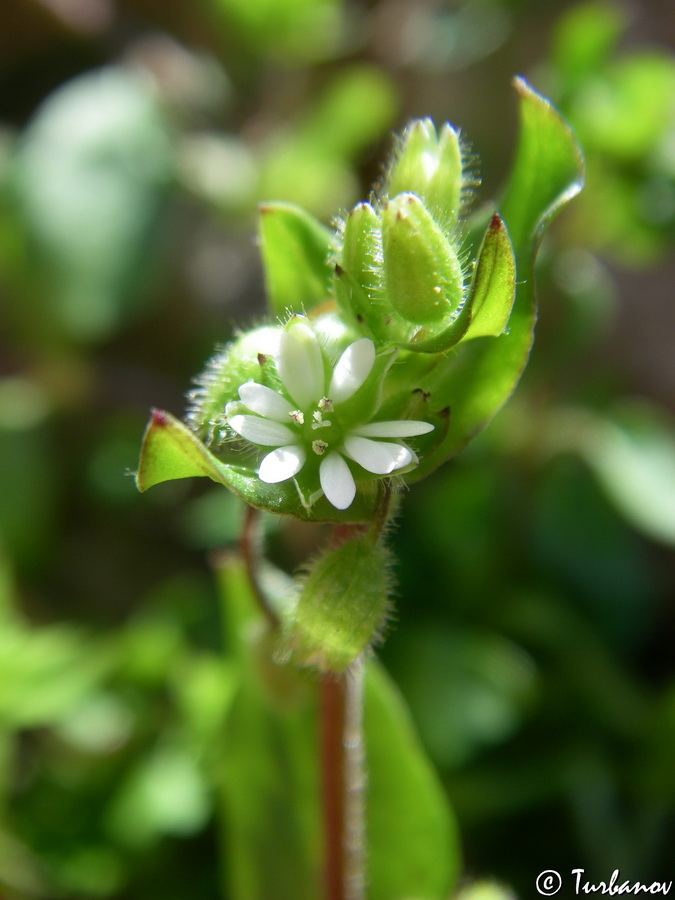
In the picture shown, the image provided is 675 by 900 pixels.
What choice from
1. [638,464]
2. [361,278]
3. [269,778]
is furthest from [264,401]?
[638,464]

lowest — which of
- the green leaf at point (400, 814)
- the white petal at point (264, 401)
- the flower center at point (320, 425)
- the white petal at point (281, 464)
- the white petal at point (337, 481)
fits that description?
the green leaf at point (400, 814)

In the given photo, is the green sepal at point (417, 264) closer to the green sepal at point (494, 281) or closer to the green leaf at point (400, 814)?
the green sepal at point (494, 281)

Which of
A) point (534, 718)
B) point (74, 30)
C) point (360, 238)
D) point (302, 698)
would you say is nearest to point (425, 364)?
point (360, 238)

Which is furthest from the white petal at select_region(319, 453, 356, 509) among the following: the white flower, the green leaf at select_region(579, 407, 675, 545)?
the green leaf at select_region(579, 407, 675, 545)

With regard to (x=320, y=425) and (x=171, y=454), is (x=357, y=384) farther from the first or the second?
(x=171, y=454)

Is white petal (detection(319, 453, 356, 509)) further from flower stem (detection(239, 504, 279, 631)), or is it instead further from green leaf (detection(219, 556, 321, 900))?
green leaf (detection(219, 556, 321, 900))

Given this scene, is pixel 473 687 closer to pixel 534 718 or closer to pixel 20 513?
pixel 534 718

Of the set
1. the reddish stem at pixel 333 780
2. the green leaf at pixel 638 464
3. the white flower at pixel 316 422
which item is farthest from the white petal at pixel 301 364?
the green leaf at pixel 638 464
